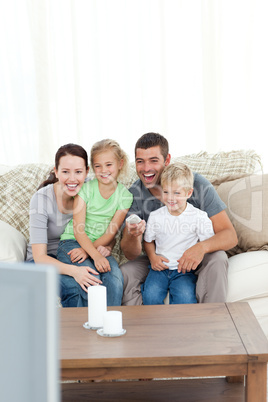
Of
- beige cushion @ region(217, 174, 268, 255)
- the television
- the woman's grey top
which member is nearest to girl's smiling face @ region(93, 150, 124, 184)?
the woman's grey top

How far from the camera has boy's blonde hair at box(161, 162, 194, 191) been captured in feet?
7.59

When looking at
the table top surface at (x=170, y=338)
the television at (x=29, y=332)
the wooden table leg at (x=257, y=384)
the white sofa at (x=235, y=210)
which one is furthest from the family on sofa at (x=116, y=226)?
the television at (x=29, y=332)

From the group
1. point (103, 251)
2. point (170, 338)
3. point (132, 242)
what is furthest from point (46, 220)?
point (170, 338)

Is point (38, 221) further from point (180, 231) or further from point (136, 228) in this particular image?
point (180, 231)

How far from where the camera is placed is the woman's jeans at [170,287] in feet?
7.25

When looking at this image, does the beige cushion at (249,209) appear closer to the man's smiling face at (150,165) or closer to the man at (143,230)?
the man at (143,230)

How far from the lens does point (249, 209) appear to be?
2537 millimetres

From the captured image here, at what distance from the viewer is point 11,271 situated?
51cm

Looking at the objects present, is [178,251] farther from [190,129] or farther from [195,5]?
[195,5]

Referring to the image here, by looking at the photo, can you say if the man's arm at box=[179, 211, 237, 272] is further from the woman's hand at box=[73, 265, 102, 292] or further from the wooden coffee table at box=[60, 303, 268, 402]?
the wooden coffee table at box=[60, 303, 268, 402]

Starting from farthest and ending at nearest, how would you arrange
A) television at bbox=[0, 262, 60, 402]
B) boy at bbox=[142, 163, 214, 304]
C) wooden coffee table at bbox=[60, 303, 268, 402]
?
1. boy at bbox=[142, 163, 214, 304]
2. wooden coffee table at bbox=[60, 303, 268, 402]
3. television at bbox=[0, 262, 60, 402]

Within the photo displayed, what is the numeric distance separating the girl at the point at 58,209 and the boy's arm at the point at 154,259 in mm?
281

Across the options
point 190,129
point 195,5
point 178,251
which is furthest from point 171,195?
point 195,5

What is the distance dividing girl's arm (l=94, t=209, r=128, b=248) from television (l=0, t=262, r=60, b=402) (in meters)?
1.91
